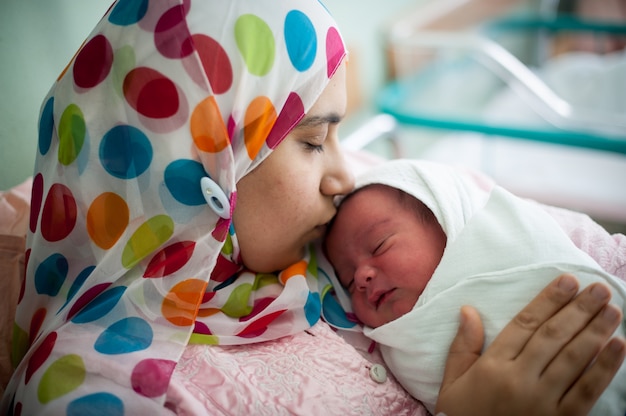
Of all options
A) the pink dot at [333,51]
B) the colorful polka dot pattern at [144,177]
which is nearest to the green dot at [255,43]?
the colorful polka dot pattern at [144,177]

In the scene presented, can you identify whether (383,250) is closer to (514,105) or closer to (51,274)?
(51,274)

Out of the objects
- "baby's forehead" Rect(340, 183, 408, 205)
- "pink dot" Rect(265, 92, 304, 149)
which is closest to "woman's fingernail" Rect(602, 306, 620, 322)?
"baby's forehead" Rect(340, 183, 408, 205)

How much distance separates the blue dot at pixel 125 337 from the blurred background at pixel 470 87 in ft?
1.64

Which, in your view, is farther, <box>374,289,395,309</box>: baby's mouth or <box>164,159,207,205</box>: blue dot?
<box>374,289,395,309</box>: baby's mouth

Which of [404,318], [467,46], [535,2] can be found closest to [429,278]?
A: [404,318]

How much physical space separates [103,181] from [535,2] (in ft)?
10.5

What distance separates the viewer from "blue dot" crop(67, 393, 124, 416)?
75 centimetres

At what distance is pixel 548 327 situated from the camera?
0.77 metres

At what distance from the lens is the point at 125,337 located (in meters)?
0.82

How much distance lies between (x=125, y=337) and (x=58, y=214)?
0.69 feet

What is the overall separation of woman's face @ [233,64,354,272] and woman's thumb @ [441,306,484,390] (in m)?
0.29

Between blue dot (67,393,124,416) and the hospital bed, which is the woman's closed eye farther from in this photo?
the hospital bed

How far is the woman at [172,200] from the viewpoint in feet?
2.55

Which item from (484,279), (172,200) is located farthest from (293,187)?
(484,279)
